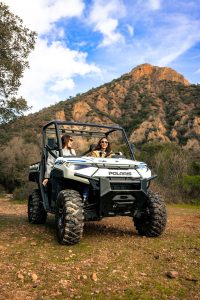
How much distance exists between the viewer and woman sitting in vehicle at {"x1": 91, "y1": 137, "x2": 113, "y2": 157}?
8578 mm

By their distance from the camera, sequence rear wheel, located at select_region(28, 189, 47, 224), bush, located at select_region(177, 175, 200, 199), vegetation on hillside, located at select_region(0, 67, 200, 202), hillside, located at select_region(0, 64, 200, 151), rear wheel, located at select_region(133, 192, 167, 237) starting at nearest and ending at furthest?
rear wheel, located at select_region(133, 192, 167, 237) < rear wheel, located at select_region(28, 189, 47, 224) < bush, located at select_region(177, 175, 200, 199) < vegetation on hillside, located at select_region(0, 67, 200, 202) < hillside, located at select_region(0, 64, 200, 151)

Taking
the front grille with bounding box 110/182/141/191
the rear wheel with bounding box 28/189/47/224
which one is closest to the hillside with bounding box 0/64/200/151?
the rear wheel with bounding box 28/189/47/224

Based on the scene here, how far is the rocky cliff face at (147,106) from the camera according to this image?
55281 millimetres

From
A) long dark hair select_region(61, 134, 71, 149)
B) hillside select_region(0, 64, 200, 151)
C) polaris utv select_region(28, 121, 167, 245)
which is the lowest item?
polaris utv select_region(28, 121, 167, 245)

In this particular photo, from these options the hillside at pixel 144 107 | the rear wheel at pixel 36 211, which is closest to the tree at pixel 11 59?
the rear wheel at pixel 36 211

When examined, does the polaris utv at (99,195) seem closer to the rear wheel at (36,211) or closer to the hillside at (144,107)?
the rear wheel at (36,211)

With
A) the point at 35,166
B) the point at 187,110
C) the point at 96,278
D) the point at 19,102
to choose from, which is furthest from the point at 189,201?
the point at 187,110

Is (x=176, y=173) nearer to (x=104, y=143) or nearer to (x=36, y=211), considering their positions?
(x=36, y=211)

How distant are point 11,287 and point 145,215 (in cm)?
364

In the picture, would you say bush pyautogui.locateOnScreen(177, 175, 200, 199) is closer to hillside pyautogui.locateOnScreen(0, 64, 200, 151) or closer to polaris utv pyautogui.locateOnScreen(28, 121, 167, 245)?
polaris utv pyautogui.locateOnScreen(28, 121, 167, 245)

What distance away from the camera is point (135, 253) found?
629cm

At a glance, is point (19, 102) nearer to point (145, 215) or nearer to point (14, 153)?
point (145, 215)

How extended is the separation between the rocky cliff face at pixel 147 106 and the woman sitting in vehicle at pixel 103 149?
1644 inches

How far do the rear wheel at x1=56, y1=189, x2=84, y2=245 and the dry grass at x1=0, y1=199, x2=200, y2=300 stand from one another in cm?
15
